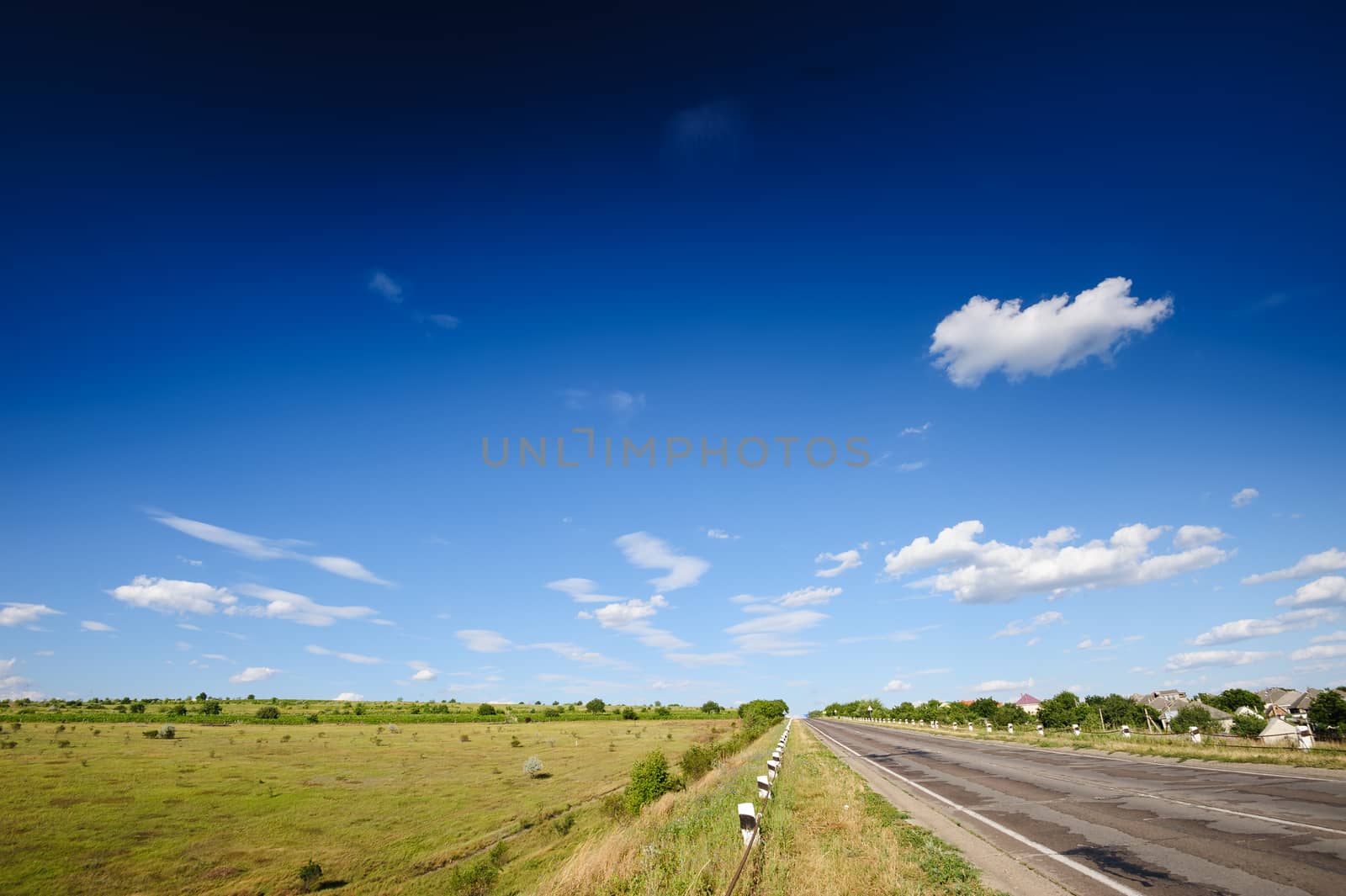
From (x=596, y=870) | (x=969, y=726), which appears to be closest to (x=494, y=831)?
(x=596, y=870)

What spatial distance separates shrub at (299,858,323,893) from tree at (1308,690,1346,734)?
91063 mm

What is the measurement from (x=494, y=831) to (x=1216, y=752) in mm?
31420

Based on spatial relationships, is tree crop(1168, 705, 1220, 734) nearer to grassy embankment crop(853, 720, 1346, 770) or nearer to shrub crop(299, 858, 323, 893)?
grassy embankment crop(853, 720, 1346, 770)

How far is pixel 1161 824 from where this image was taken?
10.3 metres

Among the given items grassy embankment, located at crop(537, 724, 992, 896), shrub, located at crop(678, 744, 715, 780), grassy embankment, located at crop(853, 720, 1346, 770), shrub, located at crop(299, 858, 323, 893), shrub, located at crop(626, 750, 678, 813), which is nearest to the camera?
grassy embankment, located at crop(537, 724, 992, 896)

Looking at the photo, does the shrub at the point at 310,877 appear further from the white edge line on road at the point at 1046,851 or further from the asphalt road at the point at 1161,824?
the white edge line on road at the point at 1046,851

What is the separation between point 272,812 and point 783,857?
38323mm

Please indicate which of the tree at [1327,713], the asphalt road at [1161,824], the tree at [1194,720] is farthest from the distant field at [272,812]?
the tree at [1327,713]

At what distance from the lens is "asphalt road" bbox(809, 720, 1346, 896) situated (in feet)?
23.1

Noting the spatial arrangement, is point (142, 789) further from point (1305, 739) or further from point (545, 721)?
point (545, 721)

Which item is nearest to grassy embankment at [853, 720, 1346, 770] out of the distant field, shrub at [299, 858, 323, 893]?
the distant field

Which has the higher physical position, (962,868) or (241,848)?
(962,868)

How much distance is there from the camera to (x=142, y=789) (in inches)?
1436

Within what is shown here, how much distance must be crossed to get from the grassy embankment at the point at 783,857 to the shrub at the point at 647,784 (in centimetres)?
1191
